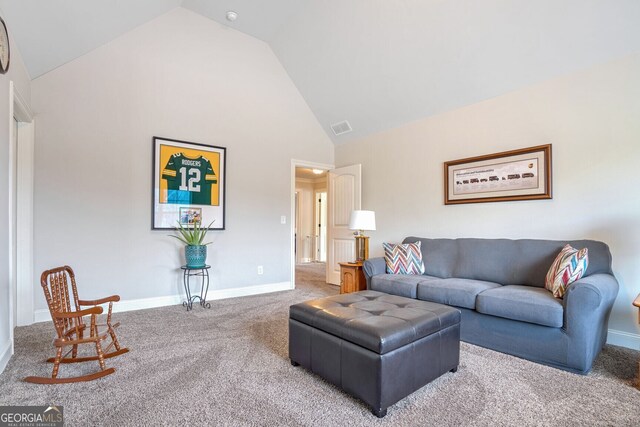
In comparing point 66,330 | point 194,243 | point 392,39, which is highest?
point 392,39

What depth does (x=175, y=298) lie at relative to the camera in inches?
156

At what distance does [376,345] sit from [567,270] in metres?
1.73

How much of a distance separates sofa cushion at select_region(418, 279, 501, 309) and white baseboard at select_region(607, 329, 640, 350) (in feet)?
2.99

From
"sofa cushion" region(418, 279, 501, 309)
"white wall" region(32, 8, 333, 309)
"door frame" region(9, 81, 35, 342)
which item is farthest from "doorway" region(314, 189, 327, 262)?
"door frame" region(9, 81, 35, 342)

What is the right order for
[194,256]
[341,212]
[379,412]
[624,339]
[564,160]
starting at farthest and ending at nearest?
[341,212] → [194,256] → [564,160] → [624,339] → [379,412]

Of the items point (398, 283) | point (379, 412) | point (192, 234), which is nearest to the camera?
point (379, 412)

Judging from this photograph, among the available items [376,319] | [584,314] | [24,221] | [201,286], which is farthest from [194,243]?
[584,314]

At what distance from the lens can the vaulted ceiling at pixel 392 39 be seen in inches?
103

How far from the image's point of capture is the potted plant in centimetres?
370

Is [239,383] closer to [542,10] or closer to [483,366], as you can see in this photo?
[483,366]

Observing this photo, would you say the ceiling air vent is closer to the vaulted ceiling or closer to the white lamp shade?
the vaulted ceiling

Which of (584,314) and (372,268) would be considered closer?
(584,314)

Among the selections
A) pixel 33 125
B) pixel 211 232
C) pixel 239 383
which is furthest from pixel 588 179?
pixel 33 125

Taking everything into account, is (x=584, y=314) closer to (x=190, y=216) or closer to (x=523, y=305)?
(x=523, y=305)
